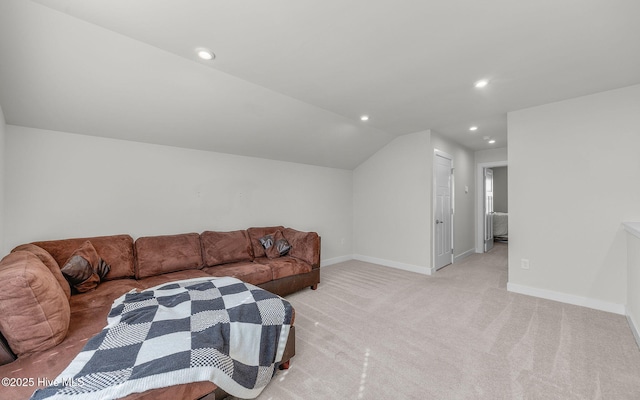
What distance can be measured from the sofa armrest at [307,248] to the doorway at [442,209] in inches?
87.7

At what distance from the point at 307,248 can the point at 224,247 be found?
3.81 feet

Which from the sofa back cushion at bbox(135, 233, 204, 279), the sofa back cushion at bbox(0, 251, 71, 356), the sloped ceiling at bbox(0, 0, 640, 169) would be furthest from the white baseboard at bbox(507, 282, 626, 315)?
the sofa back cushion at bbox(0, 251, 71, 356)

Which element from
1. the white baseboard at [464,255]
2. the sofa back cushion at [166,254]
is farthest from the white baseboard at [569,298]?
the sofa back cushion at [166,254]

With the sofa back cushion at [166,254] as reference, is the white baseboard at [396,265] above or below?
below

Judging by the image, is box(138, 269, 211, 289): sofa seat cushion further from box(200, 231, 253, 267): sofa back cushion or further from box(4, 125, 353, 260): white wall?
box(4, 125, 353, 260): white wall

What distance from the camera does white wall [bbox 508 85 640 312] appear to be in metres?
2.87

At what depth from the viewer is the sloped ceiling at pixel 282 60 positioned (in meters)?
1.73

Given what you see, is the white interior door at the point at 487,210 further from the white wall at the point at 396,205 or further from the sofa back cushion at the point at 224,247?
the sofa back cushion at the point at 224,247

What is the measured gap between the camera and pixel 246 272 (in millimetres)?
→ 3002

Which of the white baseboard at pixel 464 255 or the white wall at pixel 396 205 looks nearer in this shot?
the white wall at pixel 396 205

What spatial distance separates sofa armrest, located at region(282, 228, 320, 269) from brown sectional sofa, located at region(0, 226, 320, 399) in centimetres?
1

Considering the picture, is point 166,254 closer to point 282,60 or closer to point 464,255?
point 282,60

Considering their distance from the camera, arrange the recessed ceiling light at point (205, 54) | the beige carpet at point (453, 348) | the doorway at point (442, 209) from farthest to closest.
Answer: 1. the doorway at point (442, 209)
2. the recessed ceiling light at point (205, 54)
3. the beige carpet at point (453, 348)

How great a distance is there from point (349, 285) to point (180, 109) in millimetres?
3278
